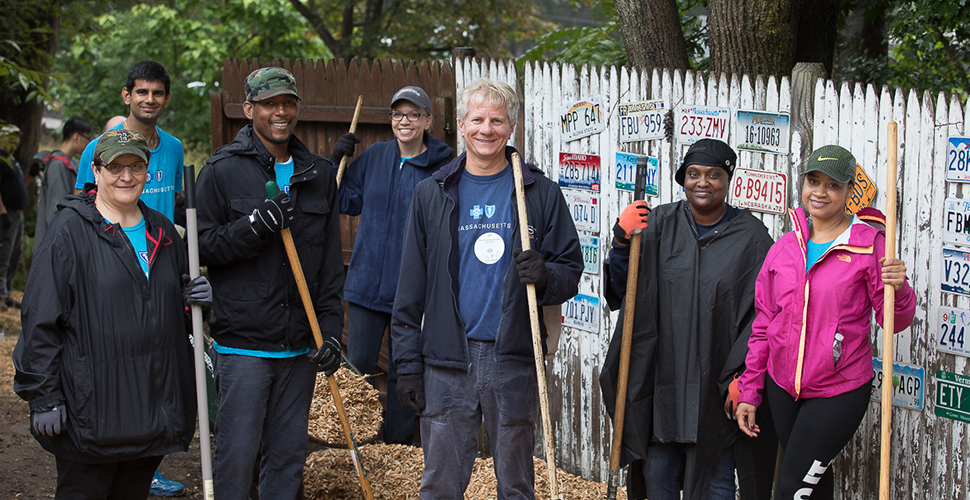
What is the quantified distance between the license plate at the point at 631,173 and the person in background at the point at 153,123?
2559 millimetres

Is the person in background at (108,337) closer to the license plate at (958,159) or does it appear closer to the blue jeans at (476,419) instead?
the blue jeans at (476,419)

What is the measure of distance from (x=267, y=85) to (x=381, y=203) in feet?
4.56

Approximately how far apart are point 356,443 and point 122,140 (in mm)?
2017

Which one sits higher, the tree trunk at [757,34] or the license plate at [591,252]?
the tree trunk at [757,34]

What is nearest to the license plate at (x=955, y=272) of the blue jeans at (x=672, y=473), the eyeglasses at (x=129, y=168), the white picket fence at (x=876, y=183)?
the white picket fence at (x=876, y=183)

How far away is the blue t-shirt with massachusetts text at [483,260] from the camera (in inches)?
139

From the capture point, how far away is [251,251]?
12.4ft

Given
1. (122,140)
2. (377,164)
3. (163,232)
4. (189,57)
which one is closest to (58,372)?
(163,232)

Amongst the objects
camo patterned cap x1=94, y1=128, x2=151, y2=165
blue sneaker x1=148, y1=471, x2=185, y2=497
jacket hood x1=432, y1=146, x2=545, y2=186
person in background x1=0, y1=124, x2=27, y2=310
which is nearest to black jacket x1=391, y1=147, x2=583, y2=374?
jacket hood x1=432, y1=146, x2=545, y2=186

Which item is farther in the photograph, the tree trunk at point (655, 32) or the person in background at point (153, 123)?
the tree trunk at point (655, 32)

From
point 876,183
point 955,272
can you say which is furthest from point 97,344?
point 955,272

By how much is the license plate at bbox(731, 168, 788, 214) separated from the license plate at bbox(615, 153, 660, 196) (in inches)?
18.9

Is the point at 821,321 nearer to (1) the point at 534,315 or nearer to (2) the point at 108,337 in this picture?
(1) the point at 534,315

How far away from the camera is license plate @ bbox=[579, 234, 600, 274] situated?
523 centimetres
